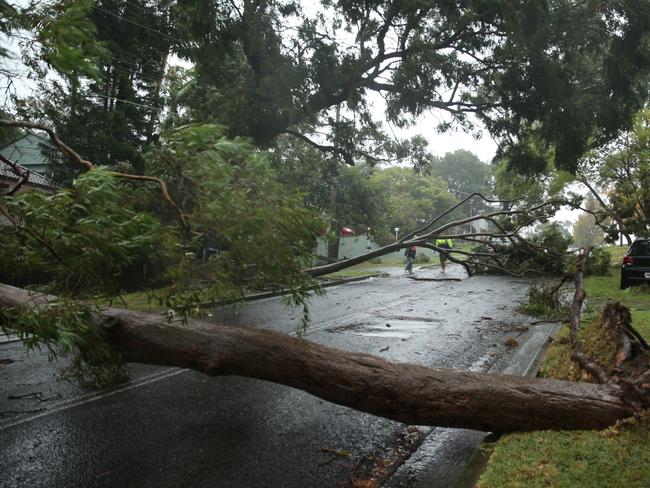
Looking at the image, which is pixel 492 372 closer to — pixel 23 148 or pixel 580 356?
pixel 580 356

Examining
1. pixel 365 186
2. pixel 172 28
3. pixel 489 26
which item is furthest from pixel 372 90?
pixel 365 186

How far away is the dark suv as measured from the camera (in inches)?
524

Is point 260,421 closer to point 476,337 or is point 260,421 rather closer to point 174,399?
point 174,399

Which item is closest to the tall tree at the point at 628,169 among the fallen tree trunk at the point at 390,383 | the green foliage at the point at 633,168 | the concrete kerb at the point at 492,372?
the green foliage at the point at 633,168

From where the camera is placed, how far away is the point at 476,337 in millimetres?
8250

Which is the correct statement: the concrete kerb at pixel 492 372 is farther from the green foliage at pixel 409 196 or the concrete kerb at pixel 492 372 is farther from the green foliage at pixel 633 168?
the green foliage at pixel 409 196

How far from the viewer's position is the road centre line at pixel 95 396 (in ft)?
14.7

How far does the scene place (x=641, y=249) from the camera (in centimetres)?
1351

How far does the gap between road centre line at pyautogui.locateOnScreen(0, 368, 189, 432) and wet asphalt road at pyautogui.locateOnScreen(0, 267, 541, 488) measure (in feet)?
0.04

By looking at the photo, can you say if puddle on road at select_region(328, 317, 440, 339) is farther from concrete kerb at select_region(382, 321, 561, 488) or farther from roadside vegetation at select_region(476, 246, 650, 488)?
roadside vegetation at select_region(476, 246, 650, 488)

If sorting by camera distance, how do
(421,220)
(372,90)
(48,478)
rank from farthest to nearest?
1. (421,220)
2. (372,90)
3. (48,478)

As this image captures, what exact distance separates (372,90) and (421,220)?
4226cm

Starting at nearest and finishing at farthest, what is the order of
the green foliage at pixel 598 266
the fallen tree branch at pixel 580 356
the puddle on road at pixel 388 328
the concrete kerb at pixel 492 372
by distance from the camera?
the concrete kerb at pixel 492 372
the fallen tree branch at pixel 580 356
the puddle on road at pixel 388 328
the green foliage at pixel 598 266

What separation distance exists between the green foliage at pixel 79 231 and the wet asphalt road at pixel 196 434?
1344 mm
